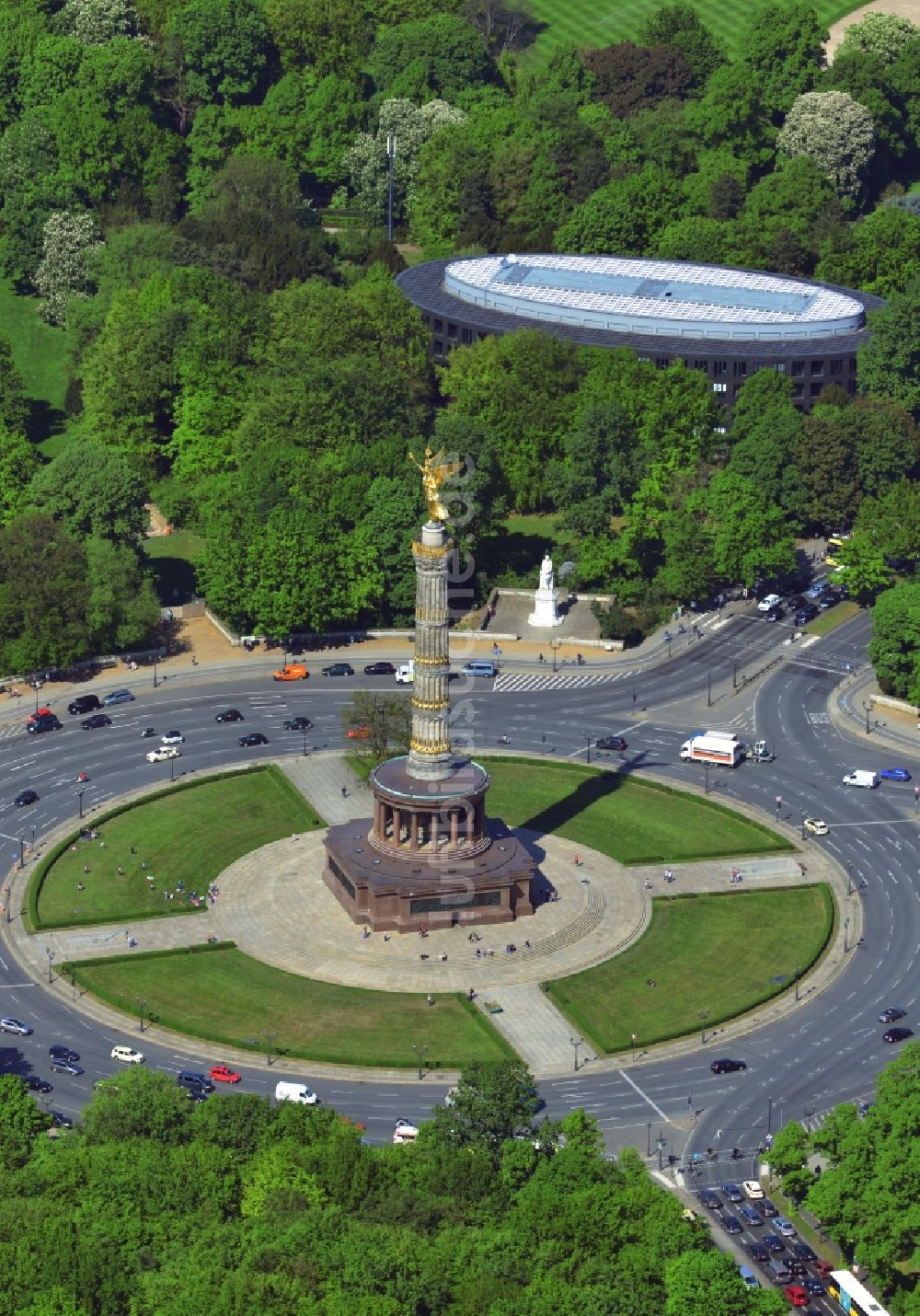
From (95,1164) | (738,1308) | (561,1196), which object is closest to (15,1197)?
(95,1164)

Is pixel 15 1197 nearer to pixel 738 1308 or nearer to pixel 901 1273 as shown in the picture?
pixel 738 1308

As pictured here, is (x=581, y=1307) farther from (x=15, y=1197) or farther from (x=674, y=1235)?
(x=15, y=1197)

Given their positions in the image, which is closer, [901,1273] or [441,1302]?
[441,1302]

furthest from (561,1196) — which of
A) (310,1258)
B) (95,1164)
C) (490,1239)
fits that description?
(95,1164)

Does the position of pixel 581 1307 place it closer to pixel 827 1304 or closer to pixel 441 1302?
pixel 441 1302

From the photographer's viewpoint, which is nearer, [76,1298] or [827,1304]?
[76,1298]
